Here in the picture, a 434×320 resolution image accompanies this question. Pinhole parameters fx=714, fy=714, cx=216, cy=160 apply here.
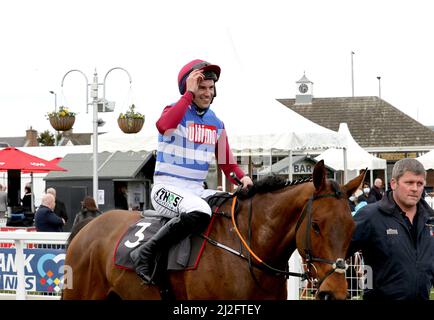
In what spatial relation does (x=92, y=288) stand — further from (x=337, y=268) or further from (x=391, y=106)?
(x=391, y=106)

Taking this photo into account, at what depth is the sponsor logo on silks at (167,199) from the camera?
5531 millimetres

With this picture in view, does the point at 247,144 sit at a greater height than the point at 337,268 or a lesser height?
greater

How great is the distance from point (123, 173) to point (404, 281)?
1689 cm

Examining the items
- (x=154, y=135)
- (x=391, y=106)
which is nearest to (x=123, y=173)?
(x=154, y=135)

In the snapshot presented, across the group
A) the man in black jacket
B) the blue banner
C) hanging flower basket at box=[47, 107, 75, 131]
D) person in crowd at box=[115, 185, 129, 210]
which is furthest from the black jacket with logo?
person in crowd at box=[115, 185, 129, 210]

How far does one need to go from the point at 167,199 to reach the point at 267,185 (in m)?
0.82

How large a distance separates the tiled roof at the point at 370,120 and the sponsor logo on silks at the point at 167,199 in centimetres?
4104

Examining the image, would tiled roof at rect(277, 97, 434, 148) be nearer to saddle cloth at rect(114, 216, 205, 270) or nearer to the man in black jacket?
saddle cloth at rect(114, 216, 205, 270)

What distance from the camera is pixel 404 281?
470 centimetres

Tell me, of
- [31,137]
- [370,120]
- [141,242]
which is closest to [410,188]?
[141,242]

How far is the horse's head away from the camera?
4477mm

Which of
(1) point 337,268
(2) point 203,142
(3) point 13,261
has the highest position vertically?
(2) point 203,142

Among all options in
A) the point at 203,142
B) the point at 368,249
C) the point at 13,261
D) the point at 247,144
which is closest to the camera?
the point at 368,249

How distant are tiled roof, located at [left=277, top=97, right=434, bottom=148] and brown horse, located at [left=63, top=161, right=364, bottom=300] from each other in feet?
135
